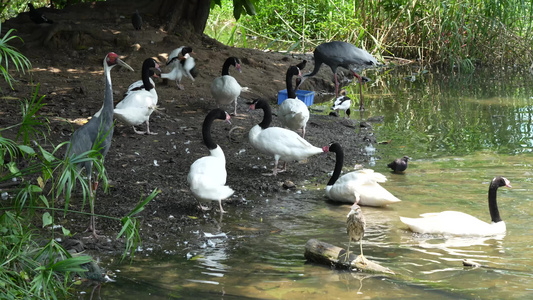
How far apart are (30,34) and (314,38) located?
10.5 metres

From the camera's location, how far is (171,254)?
5.87 meters

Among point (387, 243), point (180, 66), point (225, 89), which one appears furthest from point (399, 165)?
point (180, 66)

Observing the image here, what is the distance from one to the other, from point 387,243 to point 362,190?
1.25 m

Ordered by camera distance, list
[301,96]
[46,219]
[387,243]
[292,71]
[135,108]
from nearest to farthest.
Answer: [46,219]
[387,243]
[135,108]
[292,71]
[301,96]

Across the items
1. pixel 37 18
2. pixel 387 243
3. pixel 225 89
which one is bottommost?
pixel 387 243

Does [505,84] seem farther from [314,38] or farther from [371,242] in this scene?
[371,242]

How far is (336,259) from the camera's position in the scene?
557cm

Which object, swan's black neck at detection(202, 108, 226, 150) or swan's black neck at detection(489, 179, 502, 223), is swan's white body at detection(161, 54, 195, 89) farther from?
swan's black neck at detection(489, 179, 502, 223)

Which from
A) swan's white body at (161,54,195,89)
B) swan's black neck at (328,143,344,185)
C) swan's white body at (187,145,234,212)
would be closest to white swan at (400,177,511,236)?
swan's black neck at (328,143,344,185)

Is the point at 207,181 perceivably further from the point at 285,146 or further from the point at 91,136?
the point at 285,146

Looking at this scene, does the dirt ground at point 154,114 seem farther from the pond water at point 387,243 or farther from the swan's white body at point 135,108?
the pond water at point 387,243

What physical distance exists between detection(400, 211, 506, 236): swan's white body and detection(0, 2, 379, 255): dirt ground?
2139mm

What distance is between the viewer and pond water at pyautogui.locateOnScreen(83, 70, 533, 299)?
5180 mm

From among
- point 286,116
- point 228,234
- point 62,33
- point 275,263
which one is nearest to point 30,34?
point 62,33
